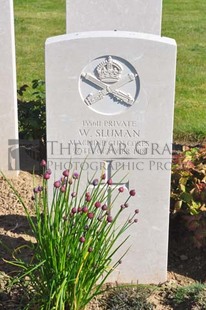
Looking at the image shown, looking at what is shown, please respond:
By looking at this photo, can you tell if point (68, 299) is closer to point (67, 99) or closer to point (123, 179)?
point (123, 179)

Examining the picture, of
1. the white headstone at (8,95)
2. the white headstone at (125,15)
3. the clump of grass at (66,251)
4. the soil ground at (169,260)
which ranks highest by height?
the white headstone at (125,15)

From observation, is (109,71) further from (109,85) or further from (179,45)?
(179,45)

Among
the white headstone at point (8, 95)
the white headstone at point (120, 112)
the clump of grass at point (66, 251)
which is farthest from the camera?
the white headstone at point (8, 95)

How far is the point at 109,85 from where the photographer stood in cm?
390

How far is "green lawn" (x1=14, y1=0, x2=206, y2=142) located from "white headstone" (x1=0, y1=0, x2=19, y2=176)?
6.22 ft

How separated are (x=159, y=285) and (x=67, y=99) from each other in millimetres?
1419

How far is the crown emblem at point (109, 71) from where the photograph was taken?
3.83 metres

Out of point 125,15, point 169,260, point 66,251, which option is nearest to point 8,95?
point 125,15

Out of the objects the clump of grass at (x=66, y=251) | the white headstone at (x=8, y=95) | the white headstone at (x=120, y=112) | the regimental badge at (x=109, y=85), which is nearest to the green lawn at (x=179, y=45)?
the white headstone at (x=8, y=95)

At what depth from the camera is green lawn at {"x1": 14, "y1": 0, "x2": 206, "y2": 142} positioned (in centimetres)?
737

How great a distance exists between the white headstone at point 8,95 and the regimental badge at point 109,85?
1739 millimetres

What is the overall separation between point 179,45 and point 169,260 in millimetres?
6687

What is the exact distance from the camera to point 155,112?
3.93m

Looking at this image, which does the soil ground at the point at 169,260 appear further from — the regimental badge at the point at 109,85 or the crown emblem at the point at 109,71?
the crown emblem at the point at 109,71
